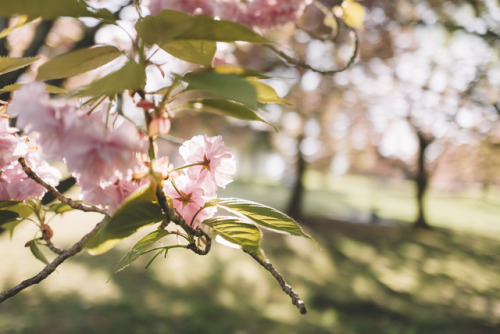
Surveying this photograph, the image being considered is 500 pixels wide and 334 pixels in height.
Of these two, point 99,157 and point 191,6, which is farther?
point 191,6

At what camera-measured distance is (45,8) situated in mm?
490

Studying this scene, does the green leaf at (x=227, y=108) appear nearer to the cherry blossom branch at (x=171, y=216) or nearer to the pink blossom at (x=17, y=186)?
the cherry blossom branch at (x=171, y=216)

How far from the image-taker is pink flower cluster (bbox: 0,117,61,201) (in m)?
0.66

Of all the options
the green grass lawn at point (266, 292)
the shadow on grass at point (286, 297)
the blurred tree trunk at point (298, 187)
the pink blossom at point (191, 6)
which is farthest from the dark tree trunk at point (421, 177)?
the pink blossom at point (191, 6)

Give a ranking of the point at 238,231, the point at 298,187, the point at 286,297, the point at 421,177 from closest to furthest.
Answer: the point at 238,231
the point at 286,297
the point at 298,187
the point at 421,177

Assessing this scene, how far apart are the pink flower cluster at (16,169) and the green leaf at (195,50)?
32 centimetres

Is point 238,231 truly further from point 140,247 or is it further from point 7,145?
point 7,145

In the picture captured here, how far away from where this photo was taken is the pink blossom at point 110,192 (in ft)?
1.98

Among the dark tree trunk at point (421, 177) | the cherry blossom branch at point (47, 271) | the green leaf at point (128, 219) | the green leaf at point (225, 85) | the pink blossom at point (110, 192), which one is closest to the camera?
the green leaf at point (225, 85)

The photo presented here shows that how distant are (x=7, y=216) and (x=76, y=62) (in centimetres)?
44

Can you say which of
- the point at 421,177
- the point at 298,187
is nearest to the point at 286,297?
the point at 298,187

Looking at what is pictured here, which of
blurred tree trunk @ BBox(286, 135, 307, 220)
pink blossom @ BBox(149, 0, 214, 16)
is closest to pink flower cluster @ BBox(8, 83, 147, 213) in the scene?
pink blossom @ BBox(149, 0, 214, 16)

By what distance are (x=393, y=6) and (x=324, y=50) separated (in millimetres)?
1680

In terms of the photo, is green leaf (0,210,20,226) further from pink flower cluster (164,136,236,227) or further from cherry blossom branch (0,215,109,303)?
pink flower cluster (164,136,236,227)
